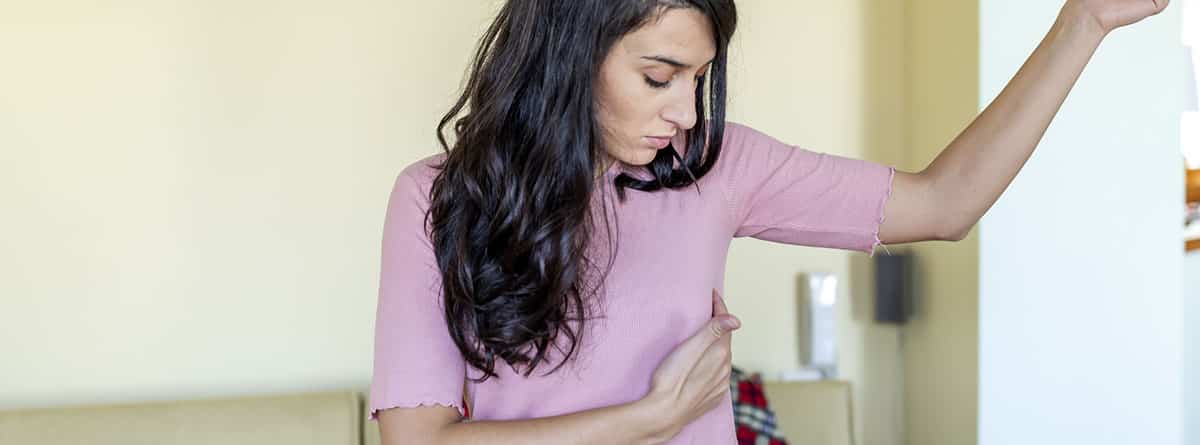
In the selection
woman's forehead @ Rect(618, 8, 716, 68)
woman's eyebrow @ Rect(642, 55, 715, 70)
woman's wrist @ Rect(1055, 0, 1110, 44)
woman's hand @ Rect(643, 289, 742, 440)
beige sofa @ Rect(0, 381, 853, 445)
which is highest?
woman's wrist @ Rect(1055, 0, 1110, 44)

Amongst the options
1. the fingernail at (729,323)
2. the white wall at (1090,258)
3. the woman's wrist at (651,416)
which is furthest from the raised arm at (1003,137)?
the white wall at (1090,258)

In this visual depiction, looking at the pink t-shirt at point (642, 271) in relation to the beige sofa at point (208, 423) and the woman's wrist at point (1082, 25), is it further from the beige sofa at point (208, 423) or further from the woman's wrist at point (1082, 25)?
the beige sofa at point (208, 423)

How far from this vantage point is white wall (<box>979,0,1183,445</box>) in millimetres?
2332

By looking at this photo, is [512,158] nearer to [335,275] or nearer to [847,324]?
[335,275]

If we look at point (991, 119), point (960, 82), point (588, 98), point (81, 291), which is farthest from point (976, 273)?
point (81, 291)

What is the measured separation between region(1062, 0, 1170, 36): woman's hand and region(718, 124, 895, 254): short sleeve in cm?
25

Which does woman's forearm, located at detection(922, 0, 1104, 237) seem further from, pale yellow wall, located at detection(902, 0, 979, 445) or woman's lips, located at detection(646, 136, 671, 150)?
pale yellow wall, located at detection(902, 0, 979, 445)

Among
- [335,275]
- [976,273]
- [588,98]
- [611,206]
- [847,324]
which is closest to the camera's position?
[588,98]

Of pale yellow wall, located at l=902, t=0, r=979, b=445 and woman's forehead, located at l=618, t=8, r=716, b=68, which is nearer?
woman's forehead, located at l=618, t=8, r=716, b=68

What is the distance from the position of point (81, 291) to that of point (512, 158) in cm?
165

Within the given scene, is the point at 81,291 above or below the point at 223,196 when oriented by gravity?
below

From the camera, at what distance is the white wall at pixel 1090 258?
233 centimetres

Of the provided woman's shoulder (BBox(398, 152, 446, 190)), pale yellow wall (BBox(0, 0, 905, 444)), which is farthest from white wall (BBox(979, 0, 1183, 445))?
woman's shoulder (BBox(398, 152, 446, 190))

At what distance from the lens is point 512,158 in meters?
1.21
